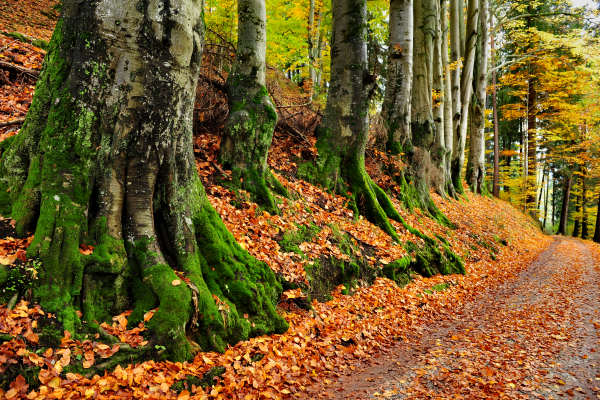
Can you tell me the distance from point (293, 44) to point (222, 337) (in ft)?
44.1

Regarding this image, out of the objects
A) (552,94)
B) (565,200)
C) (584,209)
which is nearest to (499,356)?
(552,94)

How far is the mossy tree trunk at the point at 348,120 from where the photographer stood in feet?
26.0

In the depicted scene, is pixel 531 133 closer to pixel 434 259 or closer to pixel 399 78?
pixel 399 78

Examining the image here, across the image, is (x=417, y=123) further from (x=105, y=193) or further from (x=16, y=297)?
(x=16, y=297)

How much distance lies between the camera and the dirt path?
3.66 meters

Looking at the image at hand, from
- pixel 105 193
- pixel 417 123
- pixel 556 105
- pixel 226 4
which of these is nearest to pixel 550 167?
pixel 556 105

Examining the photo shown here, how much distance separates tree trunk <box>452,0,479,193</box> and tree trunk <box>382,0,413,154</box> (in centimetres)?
792

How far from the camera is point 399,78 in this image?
10492 mm

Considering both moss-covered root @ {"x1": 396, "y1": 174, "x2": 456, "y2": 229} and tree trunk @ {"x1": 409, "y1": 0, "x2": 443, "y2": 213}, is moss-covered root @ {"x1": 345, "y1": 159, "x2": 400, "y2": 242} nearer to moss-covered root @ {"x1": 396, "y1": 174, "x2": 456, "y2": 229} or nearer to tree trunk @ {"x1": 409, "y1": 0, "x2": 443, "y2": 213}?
moss-covered root @ {"x1": 396, "y1": 174, "x2": 456, "y2": 229}

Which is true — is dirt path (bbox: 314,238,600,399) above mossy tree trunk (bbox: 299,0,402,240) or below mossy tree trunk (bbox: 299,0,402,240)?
below

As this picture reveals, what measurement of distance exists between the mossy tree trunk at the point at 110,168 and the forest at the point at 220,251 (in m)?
0.02

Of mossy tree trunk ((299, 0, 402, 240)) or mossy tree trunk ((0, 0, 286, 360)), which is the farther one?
mossy tree trunk ((299, 0, 402, 240))

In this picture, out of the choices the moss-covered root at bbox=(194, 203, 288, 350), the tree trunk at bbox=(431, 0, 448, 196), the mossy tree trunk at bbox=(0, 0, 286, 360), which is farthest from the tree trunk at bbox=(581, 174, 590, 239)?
the mossy tree trunk at bbox=(0, 0, 286, 360)

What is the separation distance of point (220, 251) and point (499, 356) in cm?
419
